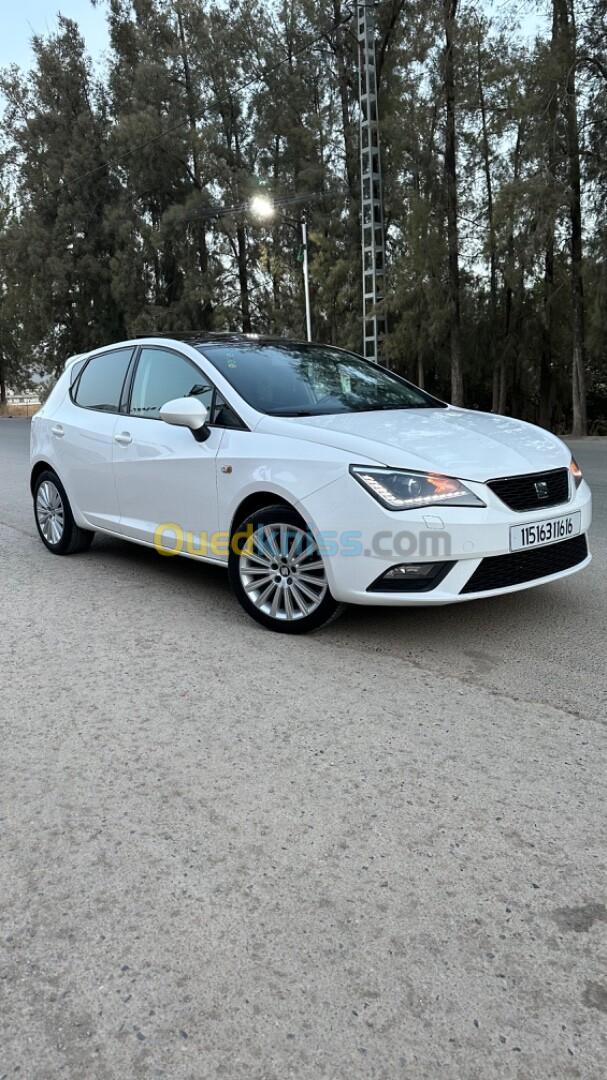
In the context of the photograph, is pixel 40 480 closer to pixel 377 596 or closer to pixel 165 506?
pixel 165 506

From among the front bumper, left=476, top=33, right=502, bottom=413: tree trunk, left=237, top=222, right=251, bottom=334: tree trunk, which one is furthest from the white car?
left=237, top=222, right=251, bottom=334: tree trunk

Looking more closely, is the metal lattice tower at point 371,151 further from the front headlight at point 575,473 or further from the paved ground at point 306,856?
the paved ground at point 306,856

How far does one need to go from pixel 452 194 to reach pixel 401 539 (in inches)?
775

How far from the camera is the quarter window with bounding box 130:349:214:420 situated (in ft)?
16.4

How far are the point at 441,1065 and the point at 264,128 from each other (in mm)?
32131

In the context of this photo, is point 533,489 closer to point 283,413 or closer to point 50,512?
point 283,413

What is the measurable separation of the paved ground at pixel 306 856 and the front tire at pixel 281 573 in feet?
0.50

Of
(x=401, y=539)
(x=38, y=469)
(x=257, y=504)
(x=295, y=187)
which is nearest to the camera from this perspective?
(x=401, y=539)

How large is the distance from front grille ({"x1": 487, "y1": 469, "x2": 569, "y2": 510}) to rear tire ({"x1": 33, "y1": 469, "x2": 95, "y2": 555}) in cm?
355

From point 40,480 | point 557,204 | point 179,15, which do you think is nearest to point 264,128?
point 179,15

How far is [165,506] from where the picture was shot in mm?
5133

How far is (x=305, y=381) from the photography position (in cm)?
512

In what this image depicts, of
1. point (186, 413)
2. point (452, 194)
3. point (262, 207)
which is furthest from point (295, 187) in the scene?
point (186, 413)

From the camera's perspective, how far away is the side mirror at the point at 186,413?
4.66 metres
